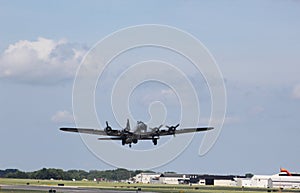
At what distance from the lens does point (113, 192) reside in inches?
6033

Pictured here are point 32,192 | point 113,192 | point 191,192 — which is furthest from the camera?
point 191,192

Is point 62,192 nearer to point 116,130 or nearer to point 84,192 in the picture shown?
point 84,192

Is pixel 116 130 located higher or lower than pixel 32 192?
higher

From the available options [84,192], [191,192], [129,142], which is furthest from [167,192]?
[129,142]

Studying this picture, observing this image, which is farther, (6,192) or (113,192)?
(113,192)

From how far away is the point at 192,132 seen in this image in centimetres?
14375

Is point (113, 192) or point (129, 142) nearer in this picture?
point (129, 142)

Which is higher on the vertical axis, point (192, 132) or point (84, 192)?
point (192, 132)

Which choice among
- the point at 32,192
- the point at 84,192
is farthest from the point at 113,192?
the point at 32,192

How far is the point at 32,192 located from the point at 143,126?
26931 mm

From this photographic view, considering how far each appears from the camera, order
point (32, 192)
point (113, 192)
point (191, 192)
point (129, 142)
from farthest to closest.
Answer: point (191, 192), point (113, 192), point (32, 192), point (129, 142)

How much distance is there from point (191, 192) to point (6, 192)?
154ft

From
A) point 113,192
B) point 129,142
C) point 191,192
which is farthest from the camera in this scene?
point 191,192

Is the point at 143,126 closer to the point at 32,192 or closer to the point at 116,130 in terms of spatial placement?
the point at 116,130
